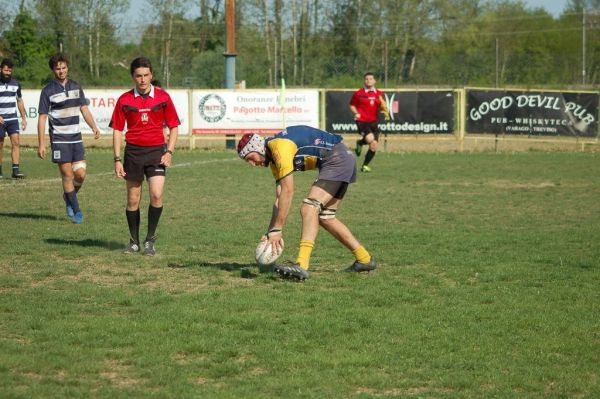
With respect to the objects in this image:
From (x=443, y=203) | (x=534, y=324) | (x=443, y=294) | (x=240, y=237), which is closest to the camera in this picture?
(x=534, y=324)

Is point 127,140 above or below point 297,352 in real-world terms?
above

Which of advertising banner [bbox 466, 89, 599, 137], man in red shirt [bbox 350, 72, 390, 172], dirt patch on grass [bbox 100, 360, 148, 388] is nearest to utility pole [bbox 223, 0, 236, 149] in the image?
advertising banner [bbox 466, 89, 599, 137]

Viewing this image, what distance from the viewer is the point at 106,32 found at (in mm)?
43469

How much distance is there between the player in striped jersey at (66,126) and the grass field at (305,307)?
41 centimetres

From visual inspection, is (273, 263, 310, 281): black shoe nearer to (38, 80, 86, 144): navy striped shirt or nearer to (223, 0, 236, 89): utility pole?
(38, 80, 86, 144): navy striped shirt

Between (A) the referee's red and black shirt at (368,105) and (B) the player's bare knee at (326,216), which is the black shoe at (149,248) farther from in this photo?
(A) the referee's red and black shirt at (368,105)

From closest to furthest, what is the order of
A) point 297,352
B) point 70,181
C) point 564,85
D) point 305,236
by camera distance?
point 297,352 < point 305,236 < point 70,181 < point 564,85

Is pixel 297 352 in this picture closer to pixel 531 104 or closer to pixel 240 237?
pixel 240 237

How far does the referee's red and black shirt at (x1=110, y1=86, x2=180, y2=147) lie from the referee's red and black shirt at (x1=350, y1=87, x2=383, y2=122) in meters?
11.6

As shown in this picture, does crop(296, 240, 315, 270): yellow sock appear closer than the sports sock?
Yes

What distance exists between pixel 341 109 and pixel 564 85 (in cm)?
1481

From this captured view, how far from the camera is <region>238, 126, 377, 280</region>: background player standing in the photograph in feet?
25.7

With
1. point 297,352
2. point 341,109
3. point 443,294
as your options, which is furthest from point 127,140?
point 341,109

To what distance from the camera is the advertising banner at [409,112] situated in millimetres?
27344
